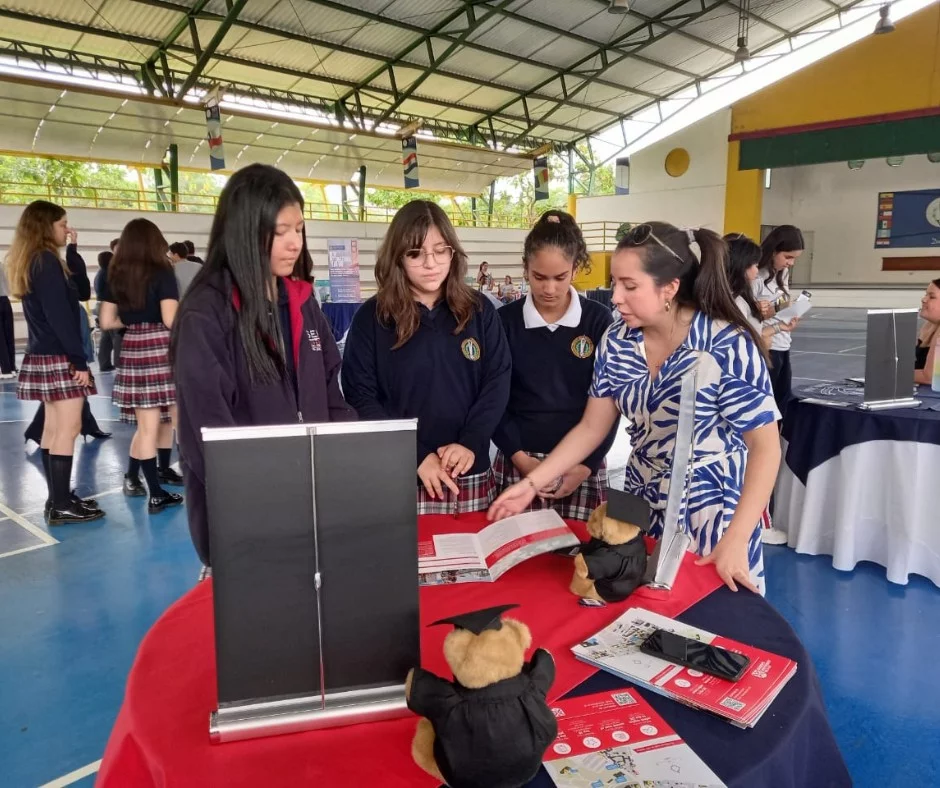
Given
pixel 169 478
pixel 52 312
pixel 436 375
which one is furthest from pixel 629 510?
pixel 169 478

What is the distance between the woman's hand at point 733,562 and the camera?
118cm

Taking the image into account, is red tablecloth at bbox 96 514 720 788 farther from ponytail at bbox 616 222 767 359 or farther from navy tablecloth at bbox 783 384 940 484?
navy tablecloth at bbox 783 384 940 484

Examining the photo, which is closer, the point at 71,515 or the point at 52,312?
the point at 52,312

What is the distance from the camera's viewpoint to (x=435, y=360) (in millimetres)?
1782

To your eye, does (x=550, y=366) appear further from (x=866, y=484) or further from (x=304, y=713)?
(x=866, y=484)

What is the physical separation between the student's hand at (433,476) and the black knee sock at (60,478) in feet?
9.10

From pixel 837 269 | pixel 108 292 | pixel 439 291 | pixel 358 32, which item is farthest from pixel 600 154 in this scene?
pixel 439 291

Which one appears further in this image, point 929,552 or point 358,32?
point 358,32

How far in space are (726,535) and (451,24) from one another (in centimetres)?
1414

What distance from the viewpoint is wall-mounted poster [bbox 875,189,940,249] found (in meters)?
16.9

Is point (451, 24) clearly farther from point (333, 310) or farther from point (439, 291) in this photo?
point (439, 291)

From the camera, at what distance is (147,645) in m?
1.02

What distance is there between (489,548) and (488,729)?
0.61m

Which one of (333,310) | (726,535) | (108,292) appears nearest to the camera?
(726,535)
